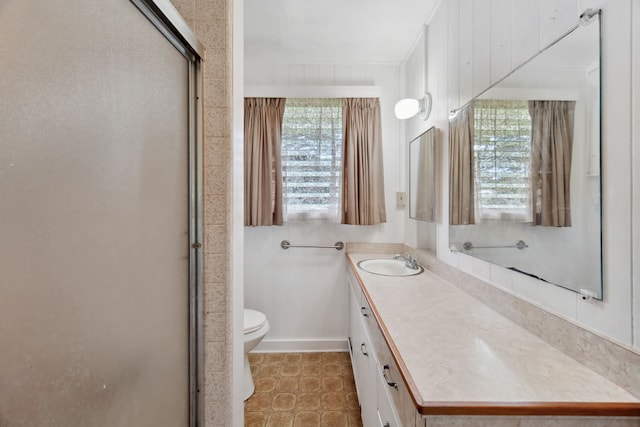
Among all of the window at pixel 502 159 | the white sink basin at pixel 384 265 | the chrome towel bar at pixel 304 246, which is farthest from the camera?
the chrome towel bar at pixel 304 246

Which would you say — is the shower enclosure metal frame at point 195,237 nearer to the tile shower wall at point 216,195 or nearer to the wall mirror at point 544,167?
the tile shower wall at point 216,195

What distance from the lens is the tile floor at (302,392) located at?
1646 mm

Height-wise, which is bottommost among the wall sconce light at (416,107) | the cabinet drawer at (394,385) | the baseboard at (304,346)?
the baseboard at (304,346)

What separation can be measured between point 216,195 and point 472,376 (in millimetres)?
886

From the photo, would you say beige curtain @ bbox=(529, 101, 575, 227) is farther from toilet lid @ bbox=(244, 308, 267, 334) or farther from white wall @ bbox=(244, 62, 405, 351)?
toilet lid @ bbox=(244, 308, 267, 334)

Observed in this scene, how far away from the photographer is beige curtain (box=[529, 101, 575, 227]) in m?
0.84

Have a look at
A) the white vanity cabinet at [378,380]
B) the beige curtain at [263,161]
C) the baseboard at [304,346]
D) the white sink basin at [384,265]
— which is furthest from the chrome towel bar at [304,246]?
the white vanity cabinet at [378,380]

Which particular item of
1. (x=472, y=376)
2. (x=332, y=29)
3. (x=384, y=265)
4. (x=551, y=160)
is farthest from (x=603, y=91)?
(x=332, y=29)

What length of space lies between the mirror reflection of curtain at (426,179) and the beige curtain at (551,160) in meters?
0.79

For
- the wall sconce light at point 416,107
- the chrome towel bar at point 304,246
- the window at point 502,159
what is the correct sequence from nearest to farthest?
the window at point 502,159
the wall sconce light at point 416,107
the chrome towel bar at point 304,246

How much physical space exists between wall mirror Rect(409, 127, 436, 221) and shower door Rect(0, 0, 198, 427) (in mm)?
1468

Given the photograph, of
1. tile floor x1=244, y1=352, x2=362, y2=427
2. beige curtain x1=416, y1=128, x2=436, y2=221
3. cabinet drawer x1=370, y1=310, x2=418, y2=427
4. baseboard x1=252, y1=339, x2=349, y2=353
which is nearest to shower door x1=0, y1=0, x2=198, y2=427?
cabinet drawer x1=370, y1=310, x2=418, y2=427

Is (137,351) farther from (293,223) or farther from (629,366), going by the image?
(293,223)

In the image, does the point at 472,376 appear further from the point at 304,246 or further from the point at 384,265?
the point at 304,246
